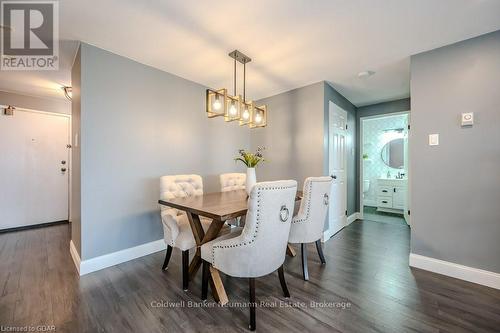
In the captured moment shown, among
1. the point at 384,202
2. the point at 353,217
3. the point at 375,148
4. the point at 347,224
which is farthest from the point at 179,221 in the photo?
the point at 375,148

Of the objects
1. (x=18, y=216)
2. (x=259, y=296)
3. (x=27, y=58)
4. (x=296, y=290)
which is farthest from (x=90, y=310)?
(x=18, y=216)

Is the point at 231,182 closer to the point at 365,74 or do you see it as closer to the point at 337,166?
the point at 337,166

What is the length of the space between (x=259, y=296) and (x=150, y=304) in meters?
0.89

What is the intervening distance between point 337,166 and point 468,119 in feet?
5.45

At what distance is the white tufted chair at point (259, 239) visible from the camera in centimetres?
143

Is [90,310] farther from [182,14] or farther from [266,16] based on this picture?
[266,16]

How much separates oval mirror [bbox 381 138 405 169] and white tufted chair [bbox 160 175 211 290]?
194 inches

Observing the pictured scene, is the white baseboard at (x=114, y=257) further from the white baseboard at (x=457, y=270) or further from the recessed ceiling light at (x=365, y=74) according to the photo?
the recessed ceiling light at (x=365, y=74)

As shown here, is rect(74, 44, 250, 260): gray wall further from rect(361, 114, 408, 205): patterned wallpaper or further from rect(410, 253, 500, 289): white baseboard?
rect(361, 114, 408, 205): patterned wallpaper

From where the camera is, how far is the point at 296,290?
188 cm

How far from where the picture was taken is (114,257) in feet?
7.73

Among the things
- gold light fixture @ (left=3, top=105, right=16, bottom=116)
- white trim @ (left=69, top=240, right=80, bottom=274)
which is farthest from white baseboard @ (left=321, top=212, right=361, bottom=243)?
gold light fixture @ (left=3, top=105, right=16, bottom=116)

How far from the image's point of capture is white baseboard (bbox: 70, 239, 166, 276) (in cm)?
216

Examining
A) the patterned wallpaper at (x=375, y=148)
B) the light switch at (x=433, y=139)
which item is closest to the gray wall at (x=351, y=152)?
the patterned wallpaper at (x=375, y=148)
